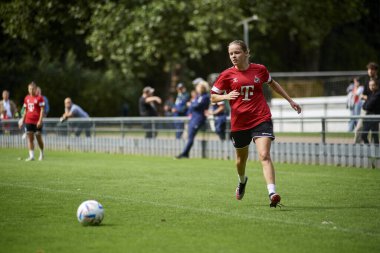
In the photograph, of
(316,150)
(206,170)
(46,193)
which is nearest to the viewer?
(46,193)

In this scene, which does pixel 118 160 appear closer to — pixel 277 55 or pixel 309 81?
pixel 309 81

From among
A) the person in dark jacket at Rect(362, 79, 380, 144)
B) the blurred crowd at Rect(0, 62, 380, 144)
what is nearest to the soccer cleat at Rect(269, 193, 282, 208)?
the blurred crowd at Rect(0, 62, 380, 144)

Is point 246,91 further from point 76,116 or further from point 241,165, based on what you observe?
point 76,116

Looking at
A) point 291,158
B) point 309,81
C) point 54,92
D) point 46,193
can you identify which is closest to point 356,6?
point 309,81

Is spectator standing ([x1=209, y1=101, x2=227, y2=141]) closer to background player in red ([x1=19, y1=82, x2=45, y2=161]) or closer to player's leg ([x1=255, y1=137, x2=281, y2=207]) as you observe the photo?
background player in red ([x1=19, y1=82, x2=45, y2=161])

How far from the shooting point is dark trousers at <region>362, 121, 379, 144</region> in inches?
736

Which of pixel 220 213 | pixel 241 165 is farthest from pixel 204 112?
pixel 220 213

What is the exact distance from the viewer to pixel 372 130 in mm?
18906

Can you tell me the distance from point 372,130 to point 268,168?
8.61m

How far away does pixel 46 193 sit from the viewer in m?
12.8

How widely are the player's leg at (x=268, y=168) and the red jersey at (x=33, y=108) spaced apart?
12516mm

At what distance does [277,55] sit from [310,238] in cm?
4698

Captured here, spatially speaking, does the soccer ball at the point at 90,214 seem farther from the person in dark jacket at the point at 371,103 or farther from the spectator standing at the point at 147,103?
the spectator standing at the point at 147,103

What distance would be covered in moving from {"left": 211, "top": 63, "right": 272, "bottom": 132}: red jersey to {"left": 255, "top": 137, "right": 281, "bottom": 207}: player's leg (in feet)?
1.00
